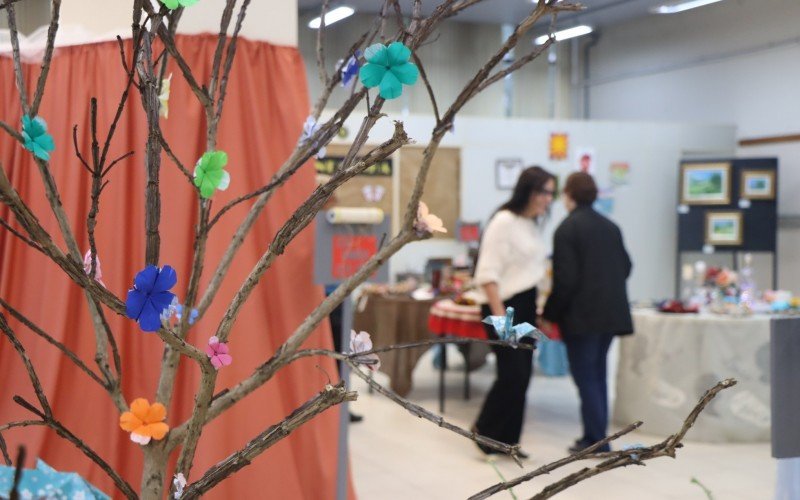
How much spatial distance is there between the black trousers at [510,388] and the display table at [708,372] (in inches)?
32.1

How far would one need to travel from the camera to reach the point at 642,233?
1073cm

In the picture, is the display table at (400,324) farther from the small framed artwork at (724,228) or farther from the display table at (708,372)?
the small framed artwork at (724,228)

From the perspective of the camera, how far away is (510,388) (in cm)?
432

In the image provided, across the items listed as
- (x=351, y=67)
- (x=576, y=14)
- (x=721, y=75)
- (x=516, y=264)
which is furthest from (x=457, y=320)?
(x=576, y=14)

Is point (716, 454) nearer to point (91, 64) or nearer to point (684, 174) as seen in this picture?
point (91, 64)

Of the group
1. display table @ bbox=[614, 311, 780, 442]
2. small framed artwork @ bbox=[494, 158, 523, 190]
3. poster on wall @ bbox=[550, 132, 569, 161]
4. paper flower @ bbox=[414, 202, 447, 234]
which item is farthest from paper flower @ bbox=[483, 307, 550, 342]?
poster on wall @ bbox=[550, 132, 569, 161]

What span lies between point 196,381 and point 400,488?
1.87 metres

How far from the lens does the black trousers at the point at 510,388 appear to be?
422 cm

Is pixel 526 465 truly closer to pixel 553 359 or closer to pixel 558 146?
pixel 553 359

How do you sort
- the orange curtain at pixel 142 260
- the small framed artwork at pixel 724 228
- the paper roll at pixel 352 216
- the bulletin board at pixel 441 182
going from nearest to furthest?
the orange curtain at pixel 142 260, the paper roll at pixel 352 216, the bulletin board at pixel 441 182, the small framed artwork at pixel 724 228

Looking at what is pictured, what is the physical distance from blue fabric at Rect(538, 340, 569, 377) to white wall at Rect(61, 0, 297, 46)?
4335 millimetres

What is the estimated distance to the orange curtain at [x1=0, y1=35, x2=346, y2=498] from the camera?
2383 millimetres

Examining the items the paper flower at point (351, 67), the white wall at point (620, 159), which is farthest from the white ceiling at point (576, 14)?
the paper flower at point (351, 67)

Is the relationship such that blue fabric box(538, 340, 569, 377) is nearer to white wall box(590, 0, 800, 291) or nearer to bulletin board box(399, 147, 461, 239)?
bulletin board box(399, 147, 461, 239)
